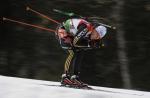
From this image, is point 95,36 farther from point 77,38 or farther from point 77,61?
point 77,61

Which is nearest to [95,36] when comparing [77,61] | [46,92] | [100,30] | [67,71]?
[100,30]

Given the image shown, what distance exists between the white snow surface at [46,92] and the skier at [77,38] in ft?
0.51

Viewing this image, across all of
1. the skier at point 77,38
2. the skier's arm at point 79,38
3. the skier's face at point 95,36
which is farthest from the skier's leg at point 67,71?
the skier's face at point 95,36

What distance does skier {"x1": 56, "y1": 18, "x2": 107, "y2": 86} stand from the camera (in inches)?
164

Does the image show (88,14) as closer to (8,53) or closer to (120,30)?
(120,30)

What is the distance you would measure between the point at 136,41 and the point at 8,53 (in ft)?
6.57

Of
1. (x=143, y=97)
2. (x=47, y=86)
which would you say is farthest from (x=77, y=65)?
(x=143, y=97)

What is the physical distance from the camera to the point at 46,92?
13.8 feet

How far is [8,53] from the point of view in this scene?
7074 mm

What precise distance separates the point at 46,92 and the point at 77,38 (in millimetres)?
568

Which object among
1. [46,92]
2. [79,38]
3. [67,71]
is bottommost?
[46,92]

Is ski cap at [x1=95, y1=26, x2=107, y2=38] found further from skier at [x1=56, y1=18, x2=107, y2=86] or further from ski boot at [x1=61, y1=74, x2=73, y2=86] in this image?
ski boot at [x1=61, y1=74, x2=73, y2=86]

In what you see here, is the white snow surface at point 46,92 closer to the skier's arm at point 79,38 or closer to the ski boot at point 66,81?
the ski boot at point 66,81

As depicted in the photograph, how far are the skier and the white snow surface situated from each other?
0.51 feet
